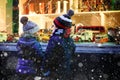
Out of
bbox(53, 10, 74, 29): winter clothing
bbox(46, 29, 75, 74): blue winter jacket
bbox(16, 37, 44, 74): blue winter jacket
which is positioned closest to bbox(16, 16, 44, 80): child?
bbox(16, 37, 44, 74): blue winter jacket

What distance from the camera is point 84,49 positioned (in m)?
7.33

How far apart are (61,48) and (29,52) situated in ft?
1.71

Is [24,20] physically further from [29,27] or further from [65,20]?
[65,20]

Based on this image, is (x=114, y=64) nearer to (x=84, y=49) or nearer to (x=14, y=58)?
(x=84, y=49)

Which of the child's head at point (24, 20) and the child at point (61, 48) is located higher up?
the child's head at point (24, 20)

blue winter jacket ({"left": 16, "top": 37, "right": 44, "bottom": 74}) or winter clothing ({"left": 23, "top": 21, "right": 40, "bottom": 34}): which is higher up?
winter clothing ({"left": 23, "top": 21, "right": 40, "bottom": 34})

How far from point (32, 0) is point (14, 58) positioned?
940 millimetres

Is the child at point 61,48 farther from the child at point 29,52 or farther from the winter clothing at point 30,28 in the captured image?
the winter clothing at point 30,28

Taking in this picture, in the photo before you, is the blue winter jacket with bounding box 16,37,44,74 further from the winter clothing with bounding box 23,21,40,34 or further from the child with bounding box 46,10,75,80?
the child with bounding box 46,10,75,80

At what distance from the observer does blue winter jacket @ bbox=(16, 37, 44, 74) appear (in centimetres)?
764

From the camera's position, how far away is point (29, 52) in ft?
25.2

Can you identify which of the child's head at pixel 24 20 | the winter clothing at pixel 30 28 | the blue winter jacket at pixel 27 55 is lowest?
the blue winter jacket at pixel 27 55

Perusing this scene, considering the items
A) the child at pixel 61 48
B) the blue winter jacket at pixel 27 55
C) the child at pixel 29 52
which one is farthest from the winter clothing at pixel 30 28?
the child at pixel 61 48

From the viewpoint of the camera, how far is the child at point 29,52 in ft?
25.0
